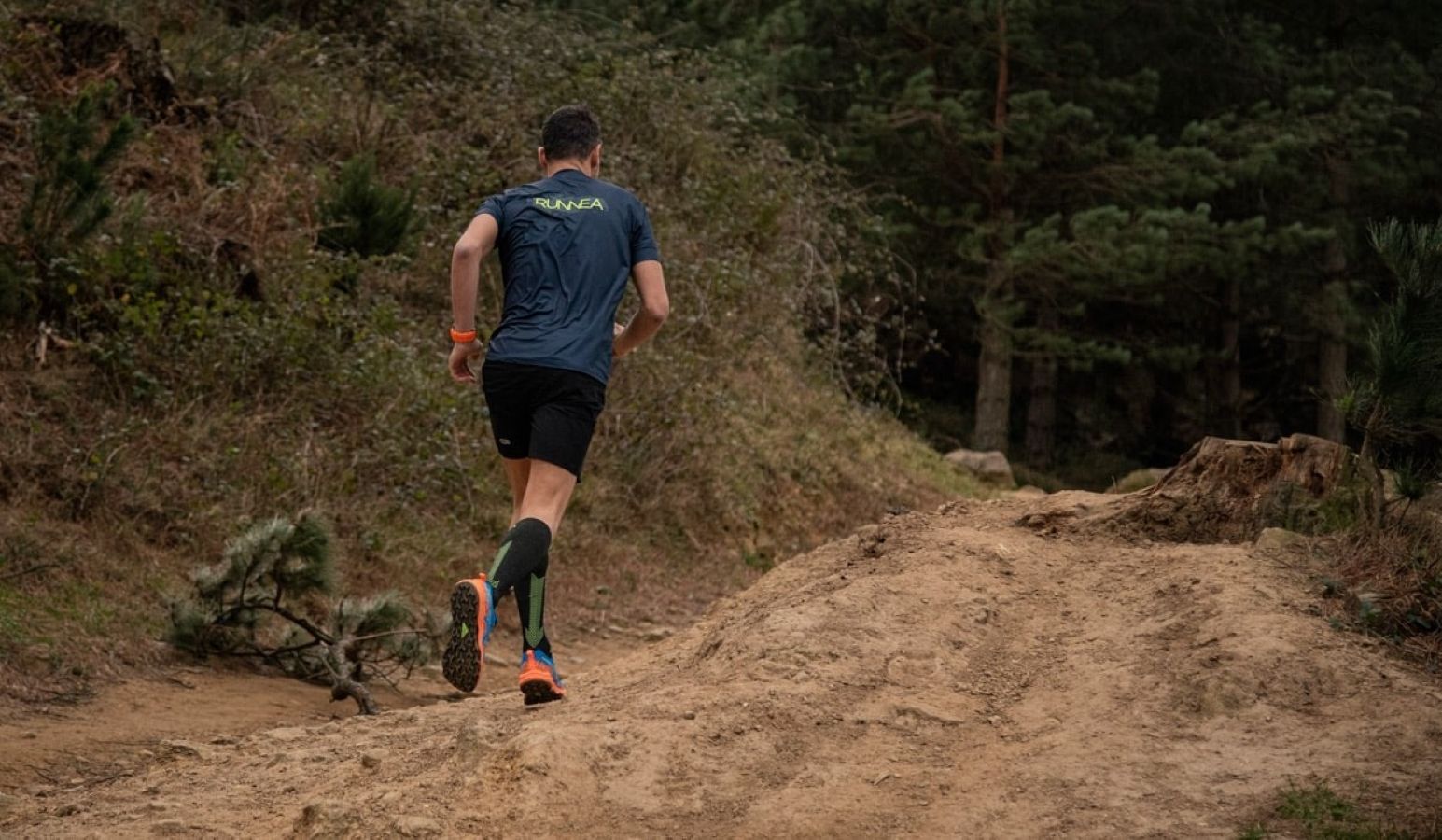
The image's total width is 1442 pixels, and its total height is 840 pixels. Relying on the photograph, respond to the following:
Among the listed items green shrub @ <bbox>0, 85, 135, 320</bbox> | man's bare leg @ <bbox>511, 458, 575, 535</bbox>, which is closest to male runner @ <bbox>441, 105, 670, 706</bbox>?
man's bare leg @ <bbox>511, 458, 575, 535</bbox>

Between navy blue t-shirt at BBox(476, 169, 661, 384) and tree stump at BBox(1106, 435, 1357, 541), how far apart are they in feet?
8.00

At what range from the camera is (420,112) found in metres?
14.8

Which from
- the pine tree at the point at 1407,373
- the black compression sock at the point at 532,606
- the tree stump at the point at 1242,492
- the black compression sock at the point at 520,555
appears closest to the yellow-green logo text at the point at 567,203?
the black compression sock at the point at 520,555

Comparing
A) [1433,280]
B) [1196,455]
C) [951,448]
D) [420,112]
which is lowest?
[951,448]

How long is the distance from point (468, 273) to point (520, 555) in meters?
0.99

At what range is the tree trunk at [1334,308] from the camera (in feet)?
71.3

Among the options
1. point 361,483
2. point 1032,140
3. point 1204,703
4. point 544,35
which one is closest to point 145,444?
point 361,483

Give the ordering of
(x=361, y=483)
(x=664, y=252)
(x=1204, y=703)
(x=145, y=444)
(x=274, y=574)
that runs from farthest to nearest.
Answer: (x=664, y=252)
(x=361, y=483)
(x=145, y=444)
(x=274, y=574)
(x=1204, y=703)

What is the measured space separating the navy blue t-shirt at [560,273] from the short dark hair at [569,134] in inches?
4.9

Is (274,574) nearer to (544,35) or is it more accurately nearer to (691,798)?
(691,798)

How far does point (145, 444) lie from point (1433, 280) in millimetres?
7215

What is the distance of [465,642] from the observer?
5262mm

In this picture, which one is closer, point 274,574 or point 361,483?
point 274,574

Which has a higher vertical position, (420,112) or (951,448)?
(420,112)
